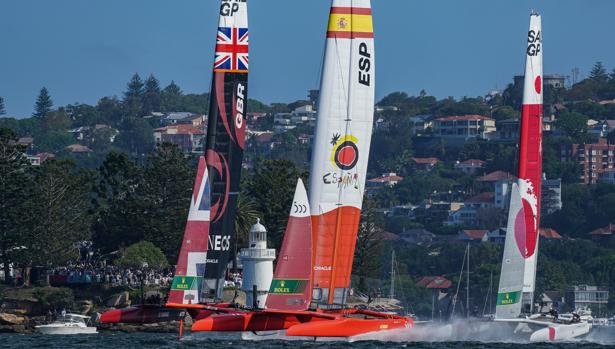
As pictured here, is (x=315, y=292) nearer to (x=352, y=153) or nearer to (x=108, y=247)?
(x=352, y=153)

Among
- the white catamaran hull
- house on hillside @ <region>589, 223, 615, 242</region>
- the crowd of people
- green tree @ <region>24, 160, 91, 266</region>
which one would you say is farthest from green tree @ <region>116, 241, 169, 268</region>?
house on hillside @ <region>589, 223, 615, 242</region>

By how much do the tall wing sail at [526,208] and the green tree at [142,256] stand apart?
91.0 feet

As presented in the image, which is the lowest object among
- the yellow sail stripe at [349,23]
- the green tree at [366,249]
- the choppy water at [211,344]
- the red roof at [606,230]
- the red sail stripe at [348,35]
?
the choppy water at [211,344]

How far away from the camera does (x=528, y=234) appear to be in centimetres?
6606

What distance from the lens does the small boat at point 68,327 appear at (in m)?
79.1

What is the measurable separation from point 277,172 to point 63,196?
1348 centimetres

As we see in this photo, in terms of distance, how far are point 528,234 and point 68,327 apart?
22.9 metres

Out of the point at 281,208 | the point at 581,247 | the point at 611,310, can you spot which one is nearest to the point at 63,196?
the point at 281,208

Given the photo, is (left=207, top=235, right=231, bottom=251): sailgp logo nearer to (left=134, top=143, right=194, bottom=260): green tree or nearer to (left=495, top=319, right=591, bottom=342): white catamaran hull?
(left=495, top=319, right=591, bottom=342): white catamaran hull

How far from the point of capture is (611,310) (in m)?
159

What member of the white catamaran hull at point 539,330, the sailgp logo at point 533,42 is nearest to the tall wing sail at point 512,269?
the white catamaran hull at point 539,330

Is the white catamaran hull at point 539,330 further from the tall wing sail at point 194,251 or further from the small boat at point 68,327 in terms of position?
the small boat at point 68,327

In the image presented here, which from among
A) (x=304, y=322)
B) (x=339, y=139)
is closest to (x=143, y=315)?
(x=304, y=322)

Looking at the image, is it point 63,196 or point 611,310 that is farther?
point 611,310
